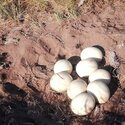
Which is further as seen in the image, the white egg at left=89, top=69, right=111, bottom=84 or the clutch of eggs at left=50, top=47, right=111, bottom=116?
the white egg at left=89, top=69, right=111, bottom=84

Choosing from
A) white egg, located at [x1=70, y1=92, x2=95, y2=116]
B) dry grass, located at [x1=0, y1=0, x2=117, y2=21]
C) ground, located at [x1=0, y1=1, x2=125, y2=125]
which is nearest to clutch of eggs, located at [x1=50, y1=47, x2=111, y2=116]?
white egg, located at [x1=70, y1=92, x2=95, y2=116]

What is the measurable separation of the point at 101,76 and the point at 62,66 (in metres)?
0.47

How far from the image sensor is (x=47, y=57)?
5.23 meters

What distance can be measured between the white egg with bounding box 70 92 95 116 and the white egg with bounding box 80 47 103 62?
2.01ft

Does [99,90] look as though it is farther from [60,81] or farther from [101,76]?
[60,81]

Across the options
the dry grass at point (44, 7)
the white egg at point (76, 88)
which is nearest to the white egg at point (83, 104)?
the white egg at point (76, 88)

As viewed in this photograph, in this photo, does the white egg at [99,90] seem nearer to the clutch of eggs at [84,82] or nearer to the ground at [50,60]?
the clutch of eggs at [84,82]

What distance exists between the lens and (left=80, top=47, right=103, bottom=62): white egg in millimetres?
4961

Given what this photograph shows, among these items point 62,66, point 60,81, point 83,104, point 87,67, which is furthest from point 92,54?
point 83,104

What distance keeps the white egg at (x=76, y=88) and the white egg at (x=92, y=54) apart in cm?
41

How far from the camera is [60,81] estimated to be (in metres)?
4.72

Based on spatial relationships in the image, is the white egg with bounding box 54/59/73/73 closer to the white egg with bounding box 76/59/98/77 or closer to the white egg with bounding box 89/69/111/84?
the white egg with bounding box 76/59/98/77

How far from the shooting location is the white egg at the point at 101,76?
15.3ft

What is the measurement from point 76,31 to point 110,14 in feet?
1.62
